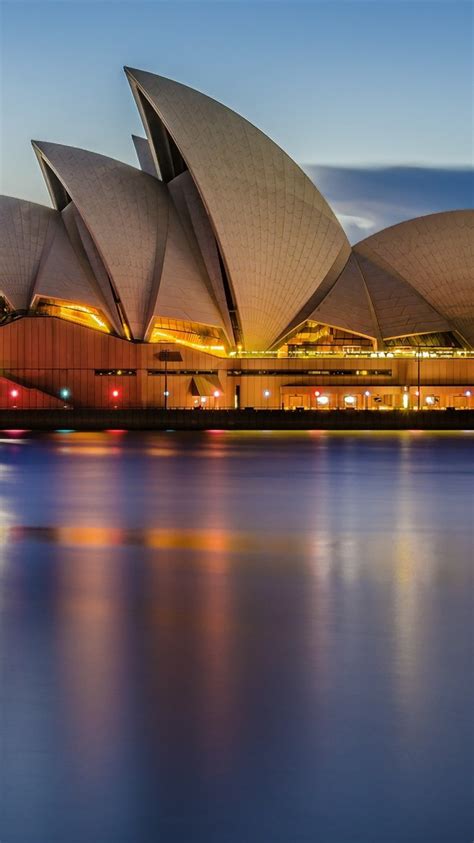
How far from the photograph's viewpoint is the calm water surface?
495 centimetres

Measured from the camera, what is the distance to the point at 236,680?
6953 mm

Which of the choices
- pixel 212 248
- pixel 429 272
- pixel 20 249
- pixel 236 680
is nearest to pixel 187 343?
pixel 212 248

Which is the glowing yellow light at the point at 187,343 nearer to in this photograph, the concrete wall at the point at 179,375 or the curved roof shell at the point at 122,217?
the concrete wall at the point at 179,375

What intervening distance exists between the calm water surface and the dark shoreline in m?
43.7

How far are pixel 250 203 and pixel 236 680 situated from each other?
57.2 metres

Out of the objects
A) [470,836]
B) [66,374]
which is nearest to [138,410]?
[66,374]

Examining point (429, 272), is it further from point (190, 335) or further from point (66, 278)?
point (66, 278)

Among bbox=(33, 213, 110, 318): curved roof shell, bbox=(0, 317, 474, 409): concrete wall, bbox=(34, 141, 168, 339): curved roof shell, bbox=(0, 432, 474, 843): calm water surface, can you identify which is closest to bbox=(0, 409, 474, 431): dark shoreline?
bbox=(0, 317, 474, 409): concrete wall

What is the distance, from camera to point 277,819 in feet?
15.9

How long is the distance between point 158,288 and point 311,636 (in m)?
55.9

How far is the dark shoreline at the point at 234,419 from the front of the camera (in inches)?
2362

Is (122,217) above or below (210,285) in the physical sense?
above

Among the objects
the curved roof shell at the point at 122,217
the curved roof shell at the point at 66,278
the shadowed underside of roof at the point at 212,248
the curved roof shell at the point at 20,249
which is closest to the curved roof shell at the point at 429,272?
the shadowed underside of roof at the point at 212,248

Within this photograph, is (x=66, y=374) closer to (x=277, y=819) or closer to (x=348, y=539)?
(x=348, y=539)
